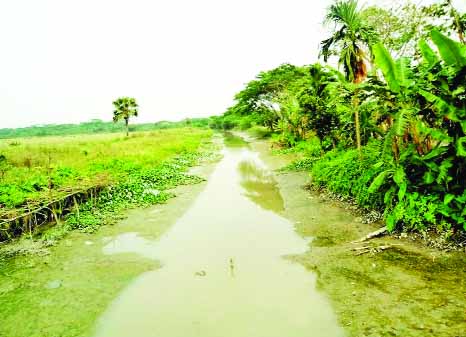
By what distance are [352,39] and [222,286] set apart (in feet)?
29.9

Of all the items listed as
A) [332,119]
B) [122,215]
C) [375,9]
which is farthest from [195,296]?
[375,9]

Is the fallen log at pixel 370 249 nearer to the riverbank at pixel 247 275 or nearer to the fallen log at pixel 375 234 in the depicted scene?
the riverbank at pixel 247 275

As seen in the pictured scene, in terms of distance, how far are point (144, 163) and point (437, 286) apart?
17869mm

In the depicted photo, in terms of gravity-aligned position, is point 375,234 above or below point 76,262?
above

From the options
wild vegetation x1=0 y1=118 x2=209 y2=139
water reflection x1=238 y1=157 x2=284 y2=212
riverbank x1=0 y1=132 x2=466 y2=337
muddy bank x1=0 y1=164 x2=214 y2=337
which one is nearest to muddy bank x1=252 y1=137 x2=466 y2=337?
riverbank x1=0 y1=132 x2=466 y2=337

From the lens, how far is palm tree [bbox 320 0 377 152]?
11.6m

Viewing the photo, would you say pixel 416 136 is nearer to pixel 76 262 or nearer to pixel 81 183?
pixel 76 262

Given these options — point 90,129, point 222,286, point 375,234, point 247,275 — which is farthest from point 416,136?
point 90,129

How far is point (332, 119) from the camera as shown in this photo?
699 inches

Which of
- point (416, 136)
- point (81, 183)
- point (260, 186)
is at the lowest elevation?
point (260, 186)

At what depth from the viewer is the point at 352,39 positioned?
11.8 meters

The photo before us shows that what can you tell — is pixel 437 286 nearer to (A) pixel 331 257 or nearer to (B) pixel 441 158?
(A) pixel 331 257

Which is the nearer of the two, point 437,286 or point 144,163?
point 437,286

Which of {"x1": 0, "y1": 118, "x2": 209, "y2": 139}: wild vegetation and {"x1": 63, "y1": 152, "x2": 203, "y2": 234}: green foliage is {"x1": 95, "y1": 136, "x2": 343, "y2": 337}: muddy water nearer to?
{"x1": 63, "y1": 152, "x2": 203, "y2": 234}: green foliage
